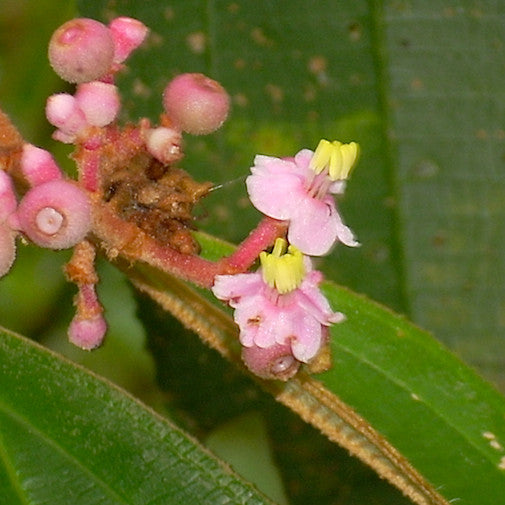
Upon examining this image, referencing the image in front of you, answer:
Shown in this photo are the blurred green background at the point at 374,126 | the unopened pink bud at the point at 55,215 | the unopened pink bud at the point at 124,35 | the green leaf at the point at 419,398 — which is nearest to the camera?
the unopened pink bud at the point at 55,215

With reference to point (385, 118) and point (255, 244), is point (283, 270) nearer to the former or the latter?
point (255, 244)

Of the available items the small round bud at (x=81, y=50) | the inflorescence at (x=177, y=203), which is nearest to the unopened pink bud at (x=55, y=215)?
the inflorescence at (x=177, y=203)

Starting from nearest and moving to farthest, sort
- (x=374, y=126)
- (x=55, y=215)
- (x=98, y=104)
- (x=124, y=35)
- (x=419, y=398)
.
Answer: (x=55, y=215) → (x=98, y=104) → (x=124, y=35) → (x=419, y=398) → (x=374, y=126)

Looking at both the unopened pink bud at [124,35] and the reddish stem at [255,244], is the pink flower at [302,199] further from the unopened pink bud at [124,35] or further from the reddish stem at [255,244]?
the unopened pink bud at [124,35]

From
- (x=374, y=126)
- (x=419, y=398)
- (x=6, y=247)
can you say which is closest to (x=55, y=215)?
(x=6, y=247)

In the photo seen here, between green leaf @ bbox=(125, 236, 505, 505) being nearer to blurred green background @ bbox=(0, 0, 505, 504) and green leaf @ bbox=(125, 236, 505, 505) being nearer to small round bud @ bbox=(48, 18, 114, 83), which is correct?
small round bud @ bbox=(48, 18, 114, 83)

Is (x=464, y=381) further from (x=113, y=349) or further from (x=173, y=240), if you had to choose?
(x=113, y=349)

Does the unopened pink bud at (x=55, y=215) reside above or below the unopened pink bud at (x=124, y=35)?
below
